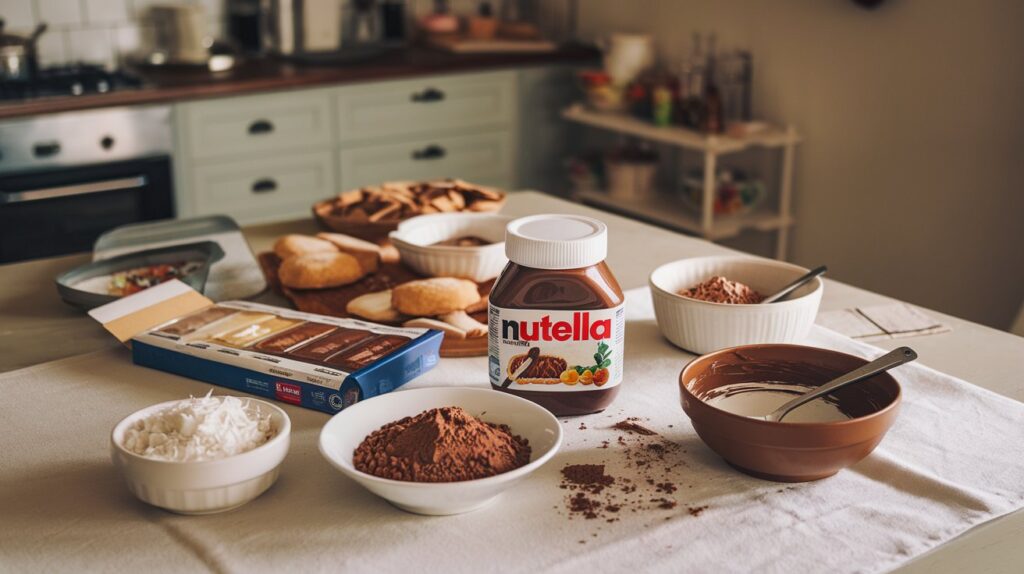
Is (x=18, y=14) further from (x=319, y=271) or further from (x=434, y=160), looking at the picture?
(x=319, y=271)

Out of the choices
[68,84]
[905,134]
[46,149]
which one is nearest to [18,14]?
[68,84]

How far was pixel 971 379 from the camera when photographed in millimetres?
1251

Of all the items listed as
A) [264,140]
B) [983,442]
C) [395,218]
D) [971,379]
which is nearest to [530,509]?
[983,442]

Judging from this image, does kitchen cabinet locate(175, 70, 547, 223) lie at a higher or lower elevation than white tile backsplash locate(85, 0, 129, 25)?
lower

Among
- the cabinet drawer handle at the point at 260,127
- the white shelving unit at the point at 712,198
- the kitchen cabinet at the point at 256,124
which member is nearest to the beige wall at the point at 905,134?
the white shelving unit at the point at 712,198

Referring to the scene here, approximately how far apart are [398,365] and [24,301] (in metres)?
0.67

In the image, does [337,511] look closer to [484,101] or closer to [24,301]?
[24,301]

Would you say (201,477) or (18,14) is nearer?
(201,477)

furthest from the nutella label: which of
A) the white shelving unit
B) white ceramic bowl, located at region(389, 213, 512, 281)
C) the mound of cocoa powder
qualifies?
the white shelving unit

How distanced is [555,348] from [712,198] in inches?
84.2

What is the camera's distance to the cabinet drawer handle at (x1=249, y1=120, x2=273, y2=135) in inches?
131

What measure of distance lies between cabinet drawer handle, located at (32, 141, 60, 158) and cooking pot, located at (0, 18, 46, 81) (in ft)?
1.13

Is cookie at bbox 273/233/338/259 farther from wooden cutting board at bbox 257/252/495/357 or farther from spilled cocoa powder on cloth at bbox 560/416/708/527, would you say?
spilled cocoa powder on cloth at bbox 560/416/708/527

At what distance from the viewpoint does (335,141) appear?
3.48 metres
